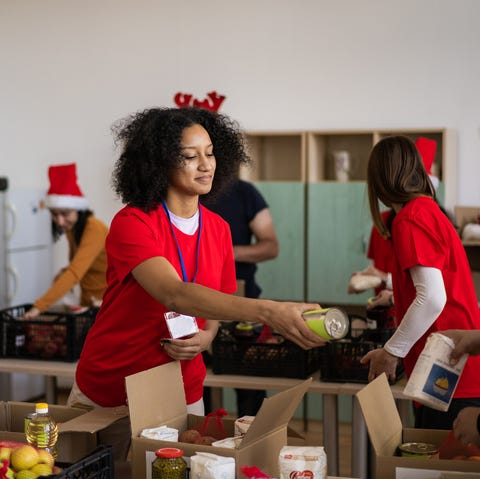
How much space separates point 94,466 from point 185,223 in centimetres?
75

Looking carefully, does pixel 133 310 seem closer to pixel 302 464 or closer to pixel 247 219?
pixel 302 464

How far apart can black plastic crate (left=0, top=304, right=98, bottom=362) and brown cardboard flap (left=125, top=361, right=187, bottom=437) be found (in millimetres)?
1614

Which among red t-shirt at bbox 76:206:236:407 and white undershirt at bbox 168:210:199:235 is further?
white undershirt at bbox 168:210:199:235

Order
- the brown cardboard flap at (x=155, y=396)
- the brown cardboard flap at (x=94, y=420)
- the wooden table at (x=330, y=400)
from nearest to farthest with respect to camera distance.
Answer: the brown cardboard flap at (x=155, y=396) < the brown cardboard flap at (x=94, y=420) < the wooden table at (x=330, y=400)

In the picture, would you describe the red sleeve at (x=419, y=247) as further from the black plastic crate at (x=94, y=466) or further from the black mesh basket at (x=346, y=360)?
the black plastic crate at (x=94, y=466)

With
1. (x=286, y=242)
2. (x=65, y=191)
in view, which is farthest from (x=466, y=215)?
(x=65, y=191)

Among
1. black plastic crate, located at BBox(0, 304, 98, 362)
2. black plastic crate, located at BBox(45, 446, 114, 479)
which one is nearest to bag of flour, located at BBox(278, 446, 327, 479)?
black plastic crate, located at BBox(45, 446, 114, 479)

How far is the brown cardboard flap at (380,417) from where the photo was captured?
1.80 m

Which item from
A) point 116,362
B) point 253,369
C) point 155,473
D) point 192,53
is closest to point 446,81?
point 192,53

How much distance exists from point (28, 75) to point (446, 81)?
10.0ft

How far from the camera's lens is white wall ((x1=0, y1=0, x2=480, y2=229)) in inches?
→ 214

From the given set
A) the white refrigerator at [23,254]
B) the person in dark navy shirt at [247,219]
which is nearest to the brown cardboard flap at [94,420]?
the person in dark navy shirt at [247,219]

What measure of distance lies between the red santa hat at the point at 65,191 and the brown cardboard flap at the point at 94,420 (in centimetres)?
255

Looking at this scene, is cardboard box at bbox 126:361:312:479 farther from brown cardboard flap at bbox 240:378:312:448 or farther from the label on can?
the label on can
